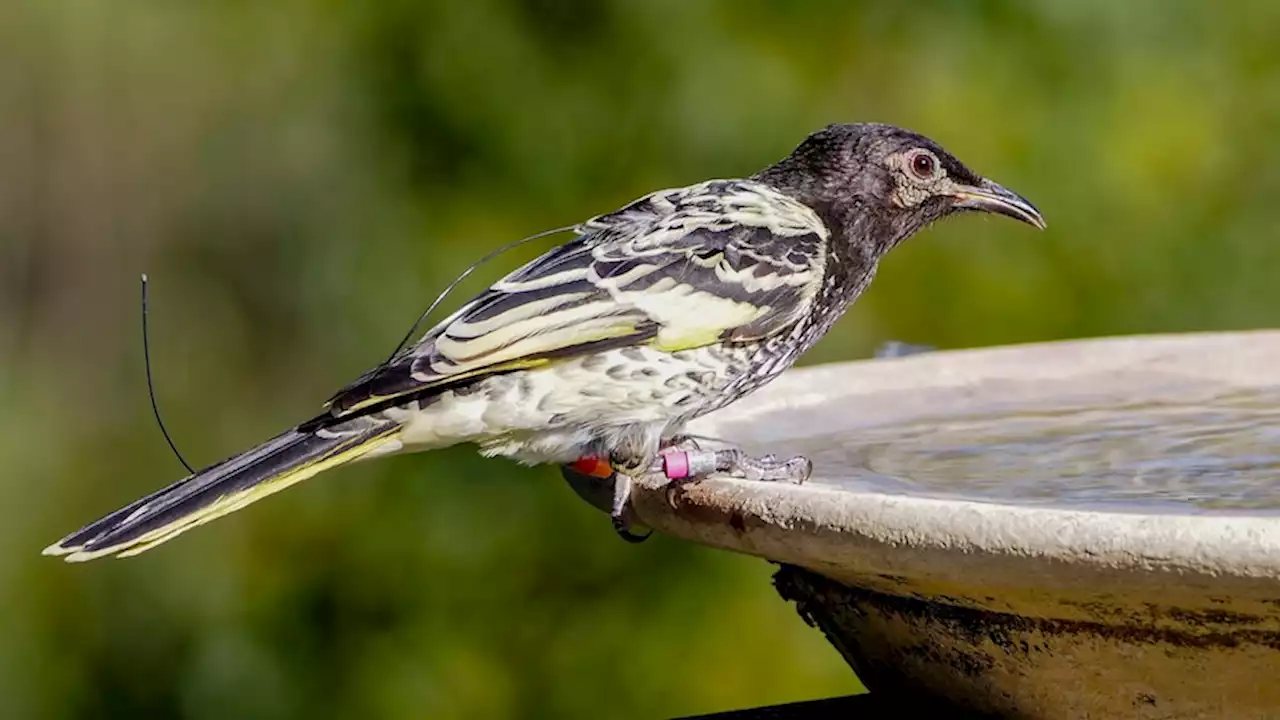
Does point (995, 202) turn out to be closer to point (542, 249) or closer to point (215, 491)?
point (215, 491)

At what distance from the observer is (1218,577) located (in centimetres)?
195

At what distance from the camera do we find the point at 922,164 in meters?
3.89

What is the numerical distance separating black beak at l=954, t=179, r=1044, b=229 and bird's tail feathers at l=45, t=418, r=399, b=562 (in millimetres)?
1528

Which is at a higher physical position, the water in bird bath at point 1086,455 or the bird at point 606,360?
the bird at point 606,360

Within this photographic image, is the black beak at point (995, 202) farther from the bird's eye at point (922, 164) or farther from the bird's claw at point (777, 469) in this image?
the bird's claw at point (777, 469)

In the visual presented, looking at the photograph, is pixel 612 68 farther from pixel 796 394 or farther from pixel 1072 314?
pixel 796 394

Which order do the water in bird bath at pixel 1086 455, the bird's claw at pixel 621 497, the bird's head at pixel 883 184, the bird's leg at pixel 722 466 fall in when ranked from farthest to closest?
the bird's head at pixel 883 184 → the bird's claw at pixel 621 497 → the bird's leg at pixel 722 466 → the water in bird bath at pixel 1086 455

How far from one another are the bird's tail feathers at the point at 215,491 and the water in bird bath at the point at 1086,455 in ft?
2.72

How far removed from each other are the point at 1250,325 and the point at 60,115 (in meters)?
4.74

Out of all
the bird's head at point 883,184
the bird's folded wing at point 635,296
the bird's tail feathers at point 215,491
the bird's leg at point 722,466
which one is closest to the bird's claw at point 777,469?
the bird's leg at point 722,466

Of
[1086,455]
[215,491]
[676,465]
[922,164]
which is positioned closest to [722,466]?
[676,465]

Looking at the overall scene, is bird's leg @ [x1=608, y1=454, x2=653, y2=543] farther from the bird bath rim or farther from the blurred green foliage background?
the blurred green foliage background

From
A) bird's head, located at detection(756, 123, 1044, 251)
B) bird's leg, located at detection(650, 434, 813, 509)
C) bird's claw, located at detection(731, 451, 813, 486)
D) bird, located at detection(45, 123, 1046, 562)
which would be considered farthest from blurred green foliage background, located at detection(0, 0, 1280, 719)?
bird's claw, located at detection(731, 451, 813, 486)

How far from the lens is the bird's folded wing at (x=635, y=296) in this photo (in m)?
3.16
